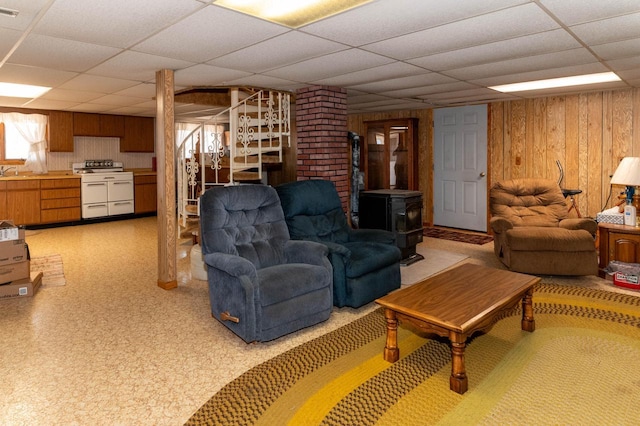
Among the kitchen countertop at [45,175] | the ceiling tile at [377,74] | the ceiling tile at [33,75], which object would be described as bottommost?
the kitchen countertop at [45,175]

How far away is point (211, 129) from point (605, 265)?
8.41 meters

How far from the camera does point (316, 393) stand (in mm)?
2328

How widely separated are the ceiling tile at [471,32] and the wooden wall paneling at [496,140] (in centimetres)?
378

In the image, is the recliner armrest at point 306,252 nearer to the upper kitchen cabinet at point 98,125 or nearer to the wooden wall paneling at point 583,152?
the wooden wall paneling at point 583,152

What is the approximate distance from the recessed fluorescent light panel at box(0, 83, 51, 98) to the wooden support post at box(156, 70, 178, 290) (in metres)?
2.41

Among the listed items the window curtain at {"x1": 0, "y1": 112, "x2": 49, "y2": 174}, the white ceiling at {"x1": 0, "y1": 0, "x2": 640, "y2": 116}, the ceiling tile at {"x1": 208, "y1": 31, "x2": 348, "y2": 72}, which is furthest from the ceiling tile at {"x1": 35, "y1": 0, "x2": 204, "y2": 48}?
the window curtain at {"x1": 0, "y1": 112, "x2": 49, "y2": 174}

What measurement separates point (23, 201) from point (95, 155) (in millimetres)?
1881

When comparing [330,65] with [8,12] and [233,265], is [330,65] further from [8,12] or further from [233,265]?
[8,12]

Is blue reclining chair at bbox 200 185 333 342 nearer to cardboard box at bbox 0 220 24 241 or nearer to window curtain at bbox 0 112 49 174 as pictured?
cardboard box at bbox 0 220 24 241

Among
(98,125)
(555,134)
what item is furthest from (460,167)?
(98,125)

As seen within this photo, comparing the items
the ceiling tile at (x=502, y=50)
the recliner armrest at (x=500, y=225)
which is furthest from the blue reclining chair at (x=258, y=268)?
the recliner armrest at (x=500, y=225)

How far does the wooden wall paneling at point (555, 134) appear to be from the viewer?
20.3 feet

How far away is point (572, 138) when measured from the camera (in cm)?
612

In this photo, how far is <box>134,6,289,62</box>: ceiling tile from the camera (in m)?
2.70
